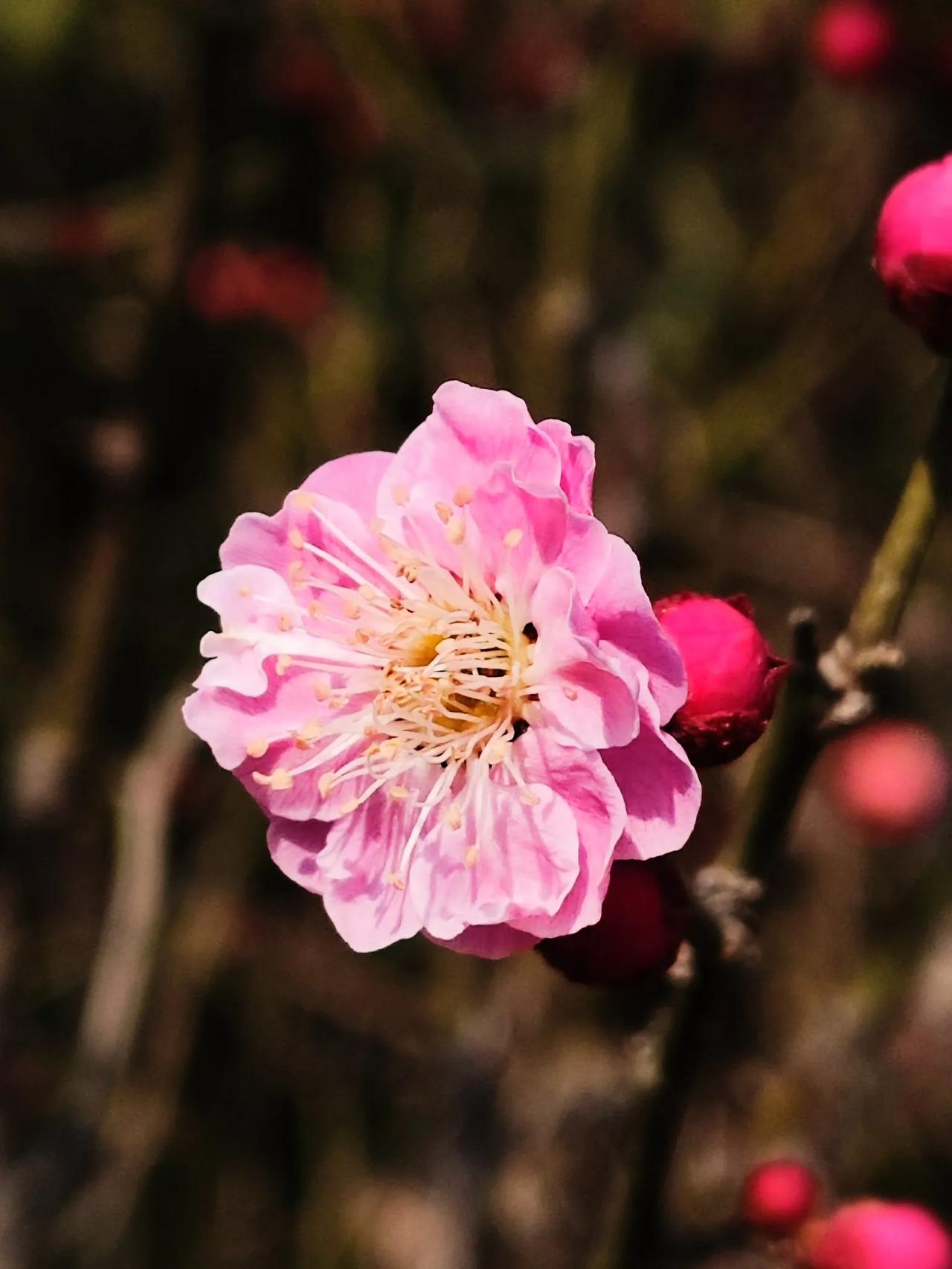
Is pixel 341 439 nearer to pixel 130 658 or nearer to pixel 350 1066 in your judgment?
pixel 130 658

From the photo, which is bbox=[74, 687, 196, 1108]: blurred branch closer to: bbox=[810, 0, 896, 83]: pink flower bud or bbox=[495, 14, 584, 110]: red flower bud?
bbox=[810, 0, 896, 83]: pink flower bud

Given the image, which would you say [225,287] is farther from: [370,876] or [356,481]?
[370,876]

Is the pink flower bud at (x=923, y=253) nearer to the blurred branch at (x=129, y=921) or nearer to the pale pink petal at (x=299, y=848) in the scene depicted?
the pale pink petal at (x=299, y=848)

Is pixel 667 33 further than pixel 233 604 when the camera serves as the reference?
Yes

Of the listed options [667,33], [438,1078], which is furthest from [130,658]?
[667,33]

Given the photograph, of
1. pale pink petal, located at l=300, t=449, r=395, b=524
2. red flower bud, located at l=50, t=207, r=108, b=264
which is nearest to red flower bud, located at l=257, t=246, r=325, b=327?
red flower bud, located at l=50, t=207, r=108, b=264

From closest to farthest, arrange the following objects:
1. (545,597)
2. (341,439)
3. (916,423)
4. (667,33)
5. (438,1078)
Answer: (545,597), (438,1078), (667,33), (341,439), (916,423)

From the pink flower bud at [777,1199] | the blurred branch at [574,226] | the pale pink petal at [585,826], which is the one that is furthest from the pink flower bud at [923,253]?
the blurred branch at [574,226]
